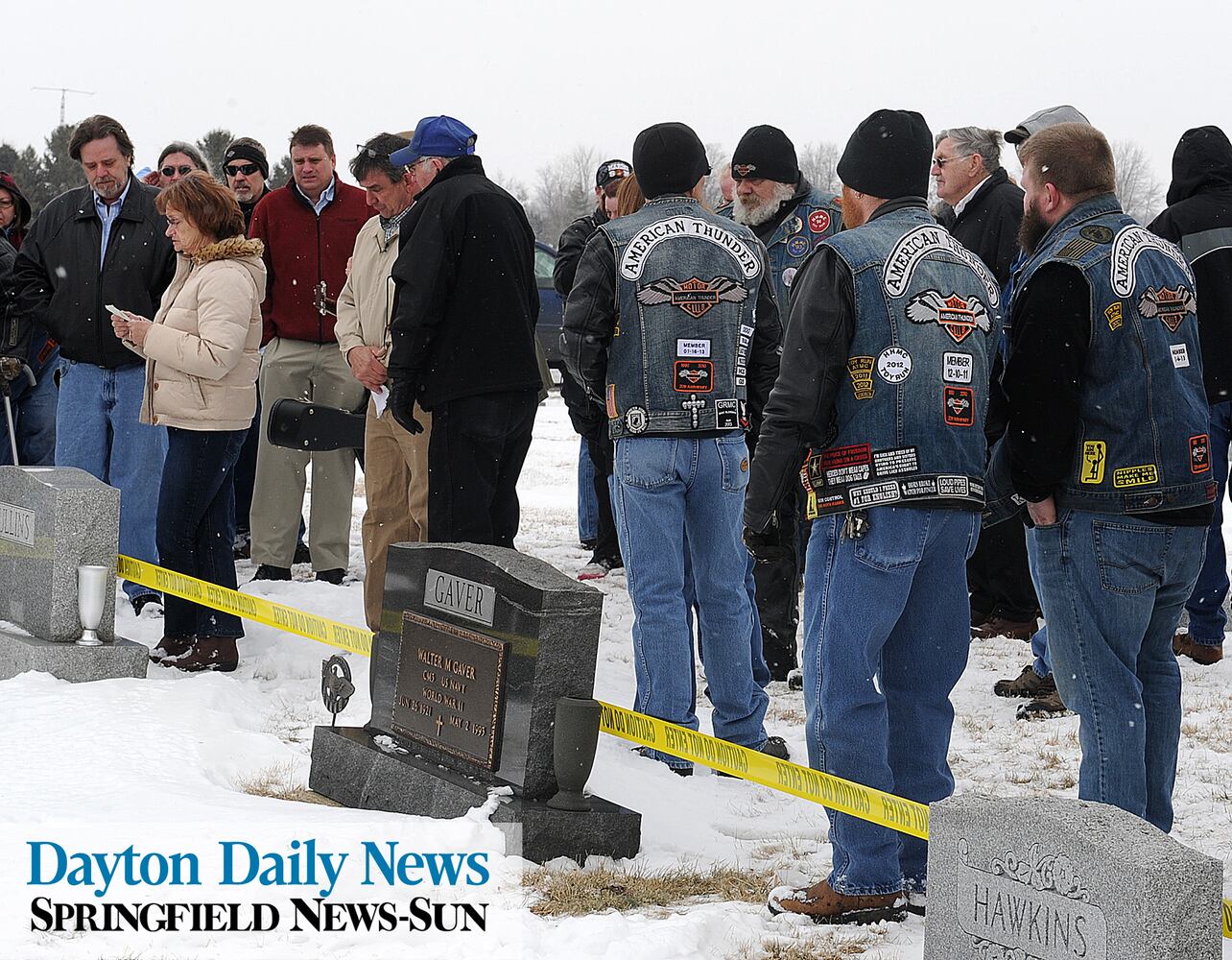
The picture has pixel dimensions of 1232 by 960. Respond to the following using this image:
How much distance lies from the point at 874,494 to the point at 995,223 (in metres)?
3.74

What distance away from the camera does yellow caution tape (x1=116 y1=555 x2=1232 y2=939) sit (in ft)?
12.1

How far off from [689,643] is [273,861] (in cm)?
188

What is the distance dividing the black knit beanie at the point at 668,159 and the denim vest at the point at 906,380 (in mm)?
1318

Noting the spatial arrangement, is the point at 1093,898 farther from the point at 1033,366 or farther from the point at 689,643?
the point at 689,643

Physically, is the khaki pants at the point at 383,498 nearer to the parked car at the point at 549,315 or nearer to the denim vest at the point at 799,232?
the denim vest at the point at 799,232

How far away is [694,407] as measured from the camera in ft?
16.4

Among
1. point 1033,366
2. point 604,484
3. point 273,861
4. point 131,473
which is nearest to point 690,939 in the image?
point 273,861

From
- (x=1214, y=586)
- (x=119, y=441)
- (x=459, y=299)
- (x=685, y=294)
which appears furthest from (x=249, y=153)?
(x=1214, y=586)

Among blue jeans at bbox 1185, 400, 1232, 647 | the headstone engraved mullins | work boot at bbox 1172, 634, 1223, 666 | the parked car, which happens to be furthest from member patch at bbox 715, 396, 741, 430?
the parked car

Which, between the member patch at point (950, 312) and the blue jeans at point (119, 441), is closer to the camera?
the member patch at point (950, 312)

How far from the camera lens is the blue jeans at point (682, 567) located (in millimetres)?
5027

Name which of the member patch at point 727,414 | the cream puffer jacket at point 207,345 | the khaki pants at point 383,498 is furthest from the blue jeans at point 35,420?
the member patch at point 727,414

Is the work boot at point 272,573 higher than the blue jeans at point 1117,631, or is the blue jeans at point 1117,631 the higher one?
the blue jeans at point 1117,631

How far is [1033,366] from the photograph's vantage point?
3.83 meters
